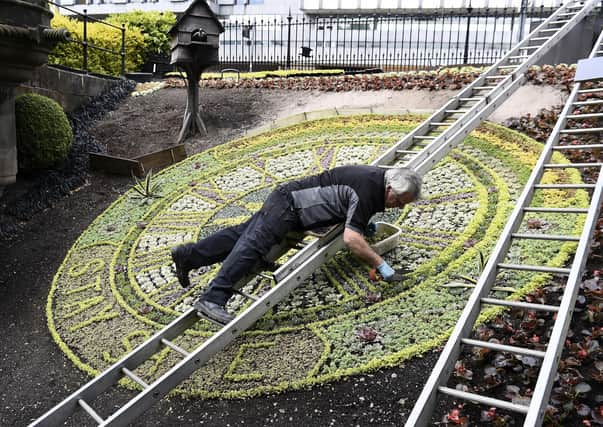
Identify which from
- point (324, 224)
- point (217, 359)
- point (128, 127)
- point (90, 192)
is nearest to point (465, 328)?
point (324, 224)

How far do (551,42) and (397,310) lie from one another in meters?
5.86

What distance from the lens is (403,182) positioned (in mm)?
4754

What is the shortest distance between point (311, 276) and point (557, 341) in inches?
121

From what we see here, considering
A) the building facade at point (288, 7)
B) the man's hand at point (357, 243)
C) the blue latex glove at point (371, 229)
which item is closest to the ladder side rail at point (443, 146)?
the blue latex glove at point (371, 229)

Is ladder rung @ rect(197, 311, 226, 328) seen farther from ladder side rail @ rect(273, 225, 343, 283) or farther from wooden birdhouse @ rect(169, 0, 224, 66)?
wooden birdhouse @ rect(169, 0, 224, 66)

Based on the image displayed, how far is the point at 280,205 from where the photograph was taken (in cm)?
491

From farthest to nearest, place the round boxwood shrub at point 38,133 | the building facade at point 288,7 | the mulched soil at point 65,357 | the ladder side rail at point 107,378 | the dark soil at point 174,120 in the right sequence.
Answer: the building facade at point 288,7, the dark soil at point 174,120, the round boxwood shrub at point 38,133, the mulched soil at point 65,357, the ladder side rail at point 107,378

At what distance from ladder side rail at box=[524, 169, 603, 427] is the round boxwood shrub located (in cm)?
857

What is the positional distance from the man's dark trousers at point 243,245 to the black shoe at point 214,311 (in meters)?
0.05

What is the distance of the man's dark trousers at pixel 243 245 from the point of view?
4.65 m

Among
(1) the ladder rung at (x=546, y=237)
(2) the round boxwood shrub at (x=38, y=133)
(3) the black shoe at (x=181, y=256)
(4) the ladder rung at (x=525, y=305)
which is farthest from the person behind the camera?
(2) the round boxwood shrub at (x=38, y=133)

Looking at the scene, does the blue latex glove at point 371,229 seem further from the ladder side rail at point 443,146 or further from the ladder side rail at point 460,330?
the ladder side rail at point 460,330

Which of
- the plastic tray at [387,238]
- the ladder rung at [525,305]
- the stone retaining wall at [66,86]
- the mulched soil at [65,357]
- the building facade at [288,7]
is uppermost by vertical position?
the building facade at [288,7]

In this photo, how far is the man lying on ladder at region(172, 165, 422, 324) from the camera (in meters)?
4.69
